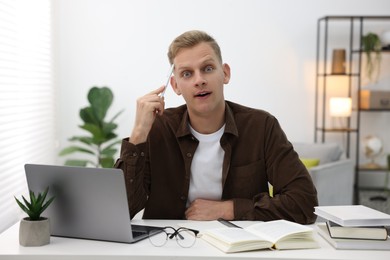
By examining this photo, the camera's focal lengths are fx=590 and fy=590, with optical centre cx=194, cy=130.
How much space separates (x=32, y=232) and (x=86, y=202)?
0.18 metres

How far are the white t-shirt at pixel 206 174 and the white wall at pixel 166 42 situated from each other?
3543mm

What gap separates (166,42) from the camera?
19.1ft

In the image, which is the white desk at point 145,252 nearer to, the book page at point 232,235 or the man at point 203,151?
the book page at point 232,235

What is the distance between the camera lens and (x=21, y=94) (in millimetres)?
4406

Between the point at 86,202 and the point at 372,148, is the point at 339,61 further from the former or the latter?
the point at 86,202

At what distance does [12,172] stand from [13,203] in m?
Result: 0.27

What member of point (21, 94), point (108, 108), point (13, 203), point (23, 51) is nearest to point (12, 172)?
point (13, 203)

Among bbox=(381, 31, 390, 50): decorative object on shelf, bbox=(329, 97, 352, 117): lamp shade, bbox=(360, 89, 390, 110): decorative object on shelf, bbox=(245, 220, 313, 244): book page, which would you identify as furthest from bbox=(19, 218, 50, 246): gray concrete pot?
bbox=(381, 31, 390, 50): decorative object on shelf

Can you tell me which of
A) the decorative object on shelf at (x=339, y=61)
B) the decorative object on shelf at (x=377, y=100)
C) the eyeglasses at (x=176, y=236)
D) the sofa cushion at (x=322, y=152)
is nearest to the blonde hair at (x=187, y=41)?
the eyeglasses at (x=176, y=236)

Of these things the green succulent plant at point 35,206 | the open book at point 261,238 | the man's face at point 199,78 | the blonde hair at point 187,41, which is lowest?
the open book at point 261,238

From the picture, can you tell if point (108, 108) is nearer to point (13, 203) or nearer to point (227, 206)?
point (13, 203)

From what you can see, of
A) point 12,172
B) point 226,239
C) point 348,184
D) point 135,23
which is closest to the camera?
point 226,239

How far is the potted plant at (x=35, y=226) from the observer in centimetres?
169

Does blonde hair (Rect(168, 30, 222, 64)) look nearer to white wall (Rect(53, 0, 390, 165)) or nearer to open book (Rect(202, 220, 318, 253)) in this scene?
open book (Rect(202, 220, 318, 253))
